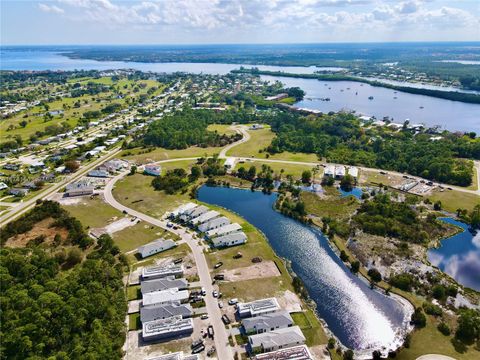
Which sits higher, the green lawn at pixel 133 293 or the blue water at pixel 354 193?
the green lawn at pixel 133 293

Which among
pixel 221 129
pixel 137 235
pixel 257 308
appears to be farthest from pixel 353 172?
pixel 221 129

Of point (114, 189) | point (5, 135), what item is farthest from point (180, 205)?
point (5, 135)

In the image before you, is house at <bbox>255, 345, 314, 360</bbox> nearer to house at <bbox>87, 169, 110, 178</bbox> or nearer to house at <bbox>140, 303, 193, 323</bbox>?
house at <bbox>140, 303, 193, 323</bbox>

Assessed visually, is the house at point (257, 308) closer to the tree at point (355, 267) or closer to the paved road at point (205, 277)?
the paved road at point (205, 277)

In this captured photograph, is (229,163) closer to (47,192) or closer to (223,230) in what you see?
(223,230)

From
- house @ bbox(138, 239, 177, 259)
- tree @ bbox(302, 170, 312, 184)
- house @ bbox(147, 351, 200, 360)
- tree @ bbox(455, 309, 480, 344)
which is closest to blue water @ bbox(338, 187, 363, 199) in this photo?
tree @ bbox(302, 170, 312, 184)

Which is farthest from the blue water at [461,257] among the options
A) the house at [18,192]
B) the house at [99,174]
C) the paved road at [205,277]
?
the house at [18,192]
